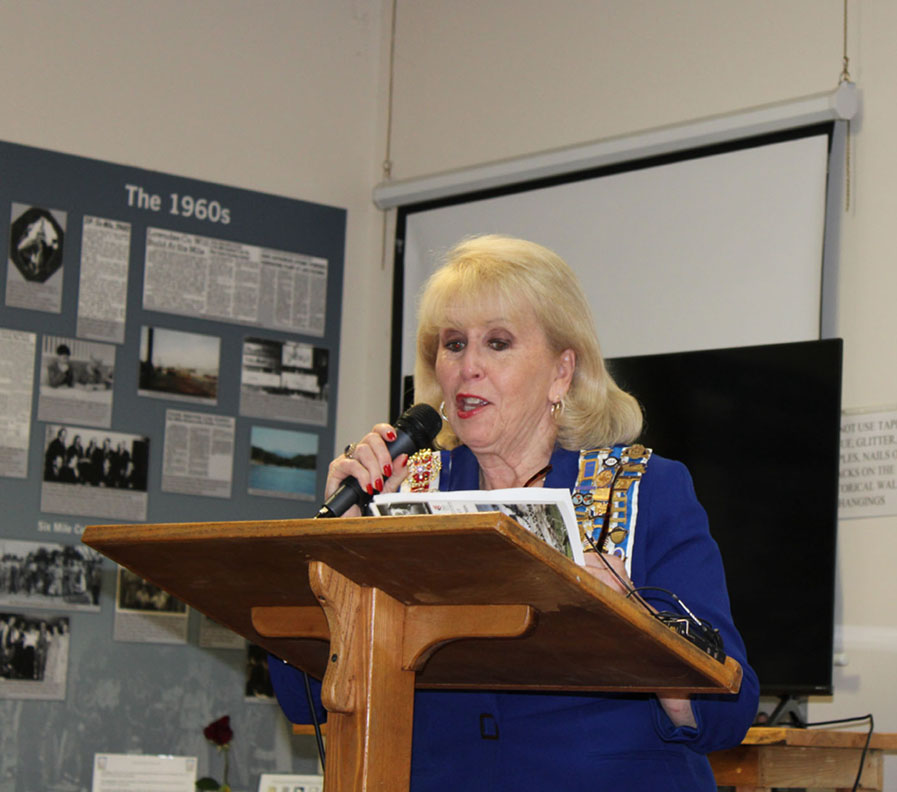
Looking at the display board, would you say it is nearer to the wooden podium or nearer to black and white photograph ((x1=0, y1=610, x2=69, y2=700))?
black and white photograph ((x1=0, y1=610, x2=69, y2=700))

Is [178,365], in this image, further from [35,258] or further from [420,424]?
[420,424]

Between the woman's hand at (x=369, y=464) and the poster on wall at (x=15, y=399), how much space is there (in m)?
2.50

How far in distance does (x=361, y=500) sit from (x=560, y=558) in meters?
0.50

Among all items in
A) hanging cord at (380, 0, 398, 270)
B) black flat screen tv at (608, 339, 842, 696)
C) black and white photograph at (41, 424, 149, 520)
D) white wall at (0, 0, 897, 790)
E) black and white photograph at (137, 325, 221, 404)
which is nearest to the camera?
black flat screen tv at (608, 339, 842, 696)

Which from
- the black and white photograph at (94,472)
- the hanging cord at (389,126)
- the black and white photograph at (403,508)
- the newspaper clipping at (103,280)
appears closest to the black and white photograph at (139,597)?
the black and white photograph at (94,472)

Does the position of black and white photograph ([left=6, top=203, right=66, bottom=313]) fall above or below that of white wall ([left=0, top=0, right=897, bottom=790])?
below

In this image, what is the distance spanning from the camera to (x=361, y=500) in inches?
65.4

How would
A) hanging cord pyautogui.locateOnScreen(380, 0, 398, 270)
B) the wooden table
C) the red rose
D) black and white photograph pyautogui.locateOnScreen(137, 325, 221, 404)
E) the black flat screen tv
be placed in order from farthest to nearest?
1. hanging cord pyautogui.locateOnScreen(380, 0, 398, 270)
2. black and white photograph pyautogui.locateOnScreen(137, 325, 221, 404)
3. the red rose
4. the black flat screen tv
5. the wooden table

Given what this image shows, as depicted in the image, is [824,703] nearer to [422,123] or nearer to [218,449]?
[218,449]

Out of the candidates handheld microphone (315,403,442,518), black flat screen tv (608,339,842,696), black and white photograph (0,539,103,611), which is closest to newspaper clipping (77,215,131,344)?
black and white photograph (0,539,103,611)

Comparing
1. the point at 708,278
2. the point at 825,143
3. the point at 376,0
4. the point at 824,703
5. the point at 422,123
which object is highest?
the point at 376,0

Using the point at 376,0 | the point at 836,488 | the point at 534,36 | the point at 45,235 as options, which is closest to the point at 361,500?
the point at 836,488

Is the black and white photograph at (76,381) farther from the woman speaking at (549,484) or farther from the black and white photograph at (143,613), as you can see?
the woman speaking at (549,484)

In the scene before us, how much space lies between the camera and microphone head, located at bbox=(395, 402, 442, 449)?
1805 mm
